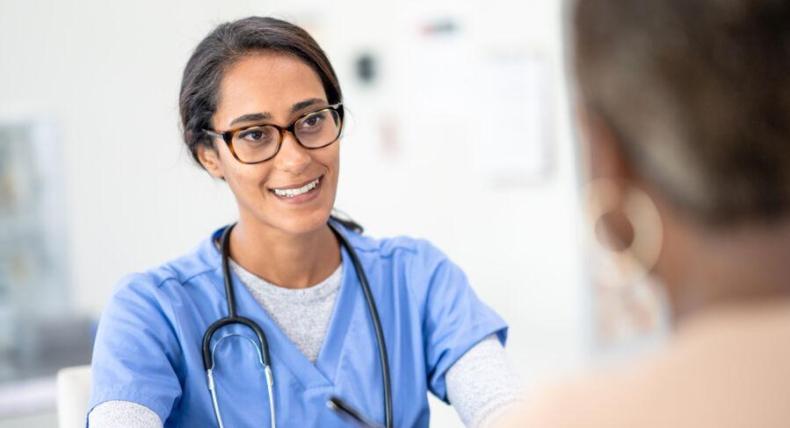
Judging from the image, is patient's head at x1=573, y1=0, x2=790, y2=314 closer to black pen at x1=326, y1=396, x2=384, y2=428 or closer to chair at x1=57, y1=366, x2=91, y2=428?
black pen at x1=326, y1=396, x2=384, y2=428

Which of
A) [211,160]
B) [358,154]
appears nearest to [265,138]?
[211,160]

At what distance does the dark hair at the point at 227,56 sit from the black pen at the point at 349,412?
1.40ft

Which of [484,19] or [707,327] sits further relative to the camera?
[484,19]

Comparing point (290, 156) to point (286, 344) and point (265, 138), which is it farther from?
point (286, 344)

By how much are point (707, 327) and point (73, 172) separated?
3.36 metres

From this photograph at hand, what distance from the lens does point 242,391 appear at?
4.38ft

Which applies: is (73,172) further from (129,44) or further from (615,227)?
(615,227)

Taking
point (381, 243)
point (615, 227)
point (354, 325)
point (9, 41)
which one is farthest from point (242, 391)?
point (9, 41)

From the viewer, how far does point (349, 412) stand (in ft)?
4.30

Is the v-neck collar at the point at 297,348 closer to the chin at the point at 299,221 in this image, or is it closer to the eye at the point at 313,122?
the chin at the point at 299,221

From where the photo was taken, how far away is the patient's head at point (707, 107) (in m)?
0.49

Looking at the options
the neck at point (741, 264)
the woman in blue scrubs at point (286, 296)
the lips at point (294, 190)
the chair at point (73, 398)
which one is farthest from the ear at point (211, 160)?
the neck at point (741, 264)

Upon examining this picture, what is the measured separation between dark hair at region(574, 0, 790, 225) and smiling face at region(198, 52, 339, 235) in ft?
3.07

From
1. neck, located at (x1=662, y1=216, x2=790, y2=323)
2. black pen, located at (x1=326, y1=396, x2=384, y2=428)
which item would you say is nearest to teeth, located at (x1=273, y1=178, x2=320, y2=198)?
black pen, located at (x1=326, y1=396, x2=384, y2=428)
